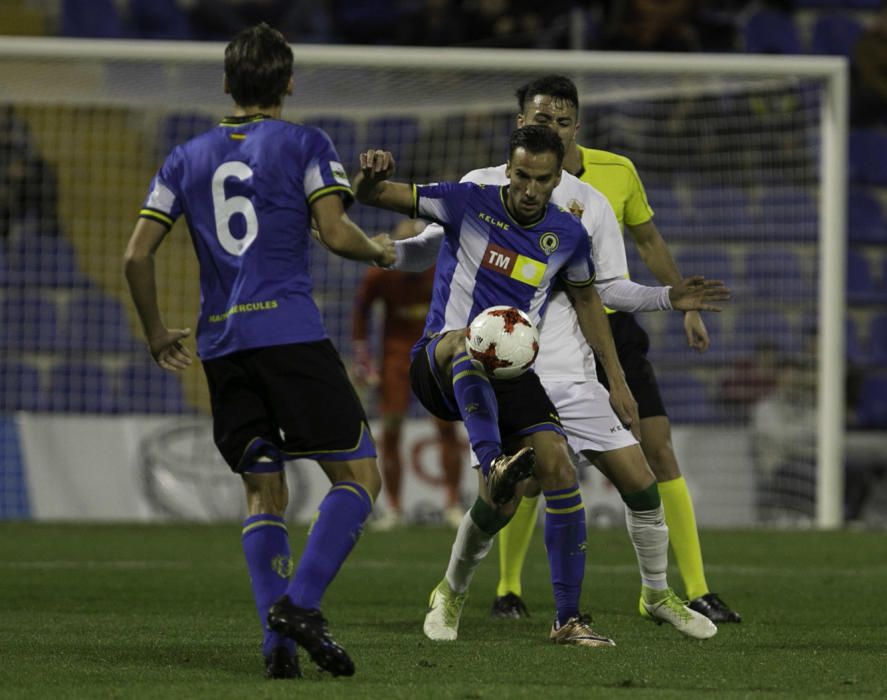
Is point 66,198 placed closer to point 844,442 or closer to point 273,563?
point 844,442

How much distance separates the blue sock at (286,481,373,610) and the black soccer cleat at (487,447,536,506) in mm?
638

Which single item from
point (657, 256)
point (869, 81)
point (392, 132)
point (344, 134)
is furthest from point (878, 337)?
point (657, 256)

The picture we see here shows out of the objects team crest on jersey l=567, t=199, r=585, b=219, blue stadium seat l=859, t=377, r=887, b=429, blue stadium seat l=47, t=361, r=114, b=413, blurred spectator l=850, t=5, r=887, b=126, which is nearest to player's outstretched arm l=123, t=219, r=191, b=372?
team crest on jersey l=567, t=199, r=585, b=219

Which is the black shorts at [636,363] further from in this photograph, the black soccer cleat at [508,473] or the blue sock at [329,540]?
the blue sock at [329,540]

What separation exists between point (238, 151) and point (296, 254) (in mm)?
341

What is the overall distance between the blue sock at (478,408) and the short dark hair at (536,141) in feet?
2.45

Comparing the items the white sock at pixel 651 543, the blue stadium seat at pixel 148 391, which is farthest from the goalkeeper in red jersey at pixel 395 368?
the white sock at pixel 651 543

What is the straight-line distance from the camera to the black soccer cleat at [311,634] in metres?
4.34

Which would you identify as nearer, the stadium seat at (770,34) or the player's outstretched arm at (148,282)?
the player's outstretched arm at (148,282)

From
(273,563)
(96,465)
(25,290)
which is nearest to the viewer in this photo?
(273,563)

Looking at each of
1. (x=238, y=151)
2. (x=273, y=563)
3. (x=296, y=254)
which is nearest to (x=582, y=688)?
(x=273, y=563)

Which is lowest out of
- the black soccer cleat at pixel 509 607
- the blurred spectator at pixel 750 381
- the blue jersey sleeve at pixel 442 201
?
the blurred spectator at pixel 750 381

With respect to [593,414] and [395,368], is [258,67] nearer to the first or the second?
[593,414]

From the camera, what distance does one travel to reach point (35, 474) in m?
12.5
